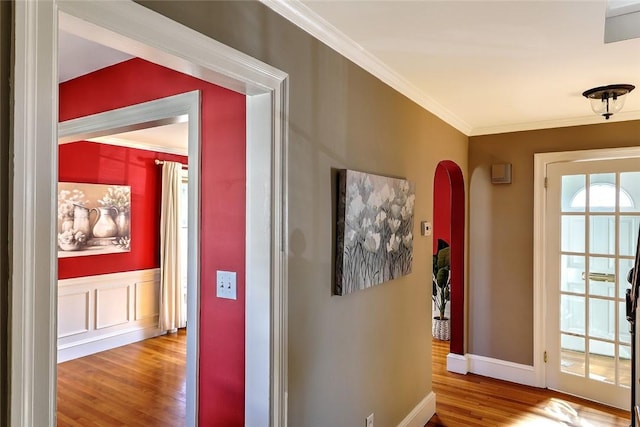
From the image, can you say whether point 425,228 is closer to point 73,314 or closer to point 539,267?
point 539,267

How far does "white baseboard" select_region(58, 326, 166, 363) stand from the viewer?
13.8 ft

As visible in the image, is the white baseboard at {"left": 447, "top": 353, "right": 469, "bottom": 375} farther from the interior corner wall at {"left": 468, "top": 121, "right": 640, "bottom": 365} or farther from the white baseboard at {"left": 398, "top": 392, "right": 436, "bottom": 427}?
the white baseboard at {"left": 398, "top": 392, "right": 436, "bottom": 427}

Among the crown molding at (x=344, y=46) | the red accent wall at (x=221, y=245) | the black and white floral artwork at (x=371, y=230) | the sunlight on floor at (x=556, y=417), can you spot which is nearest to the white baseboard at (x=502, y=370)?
the sunlight on floor at (x=556, y=417)

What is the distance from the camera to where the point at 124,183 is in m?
4.80

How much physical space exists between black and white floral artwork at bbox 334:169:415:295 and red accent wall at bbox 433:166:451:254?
8.59ft

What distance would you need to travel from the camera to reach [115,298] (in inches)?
185

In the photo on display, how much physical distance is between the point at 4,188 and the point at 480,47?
6.55 ft

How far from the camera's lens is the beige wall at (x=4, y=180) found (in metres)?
0.81

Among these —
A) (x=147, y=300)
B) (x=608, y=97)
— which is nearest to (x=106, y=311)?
(x=147, y=300)

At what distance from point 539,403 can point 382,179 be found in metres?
2.44

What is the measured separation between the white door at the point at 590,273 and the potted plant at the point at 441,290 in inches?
52.6

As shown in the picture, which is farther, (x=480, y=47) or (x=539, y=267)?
(x=539, y=267)

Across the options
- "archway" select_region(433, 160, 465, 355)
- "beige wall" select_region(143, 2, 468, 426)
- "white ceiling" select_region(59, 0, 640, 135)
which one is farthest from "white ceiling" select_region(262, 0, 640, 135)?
"archway" select_region(433, 160, 465, 355)

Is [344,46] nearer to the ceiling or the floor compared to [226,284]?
nearer to the ceiling
